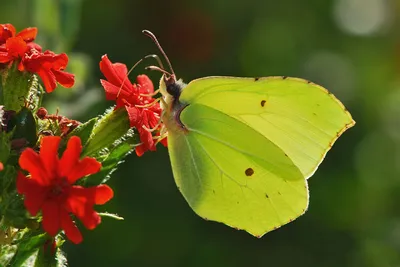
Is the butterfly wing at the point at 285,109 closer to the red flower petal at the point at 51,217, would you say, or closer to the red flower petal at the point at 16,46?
the red flower petal at the point at 16,46

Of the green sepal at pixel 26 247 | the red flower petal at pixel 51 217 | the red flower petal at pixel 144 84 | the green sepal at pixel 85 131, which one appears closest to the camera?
the red flower petal at pixel 51 217

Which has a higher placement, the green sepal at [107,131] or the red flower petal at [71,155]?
the red flower petal at [71,155]

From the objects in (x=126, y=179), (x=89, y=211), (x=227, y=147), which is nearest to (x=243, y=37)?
(x=126, y=179)

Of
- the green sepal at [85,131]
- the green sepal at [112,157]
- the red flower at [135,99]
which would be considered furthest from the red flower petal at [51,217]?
the red flower at [135,99]

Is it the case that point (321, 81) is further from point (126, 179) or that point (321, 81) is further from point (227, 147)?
point (227, 147)

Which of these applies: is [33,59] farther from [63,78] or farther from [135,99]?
[135,99]

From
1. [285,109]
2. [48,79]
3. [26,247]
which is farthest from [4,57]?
[285,109]
